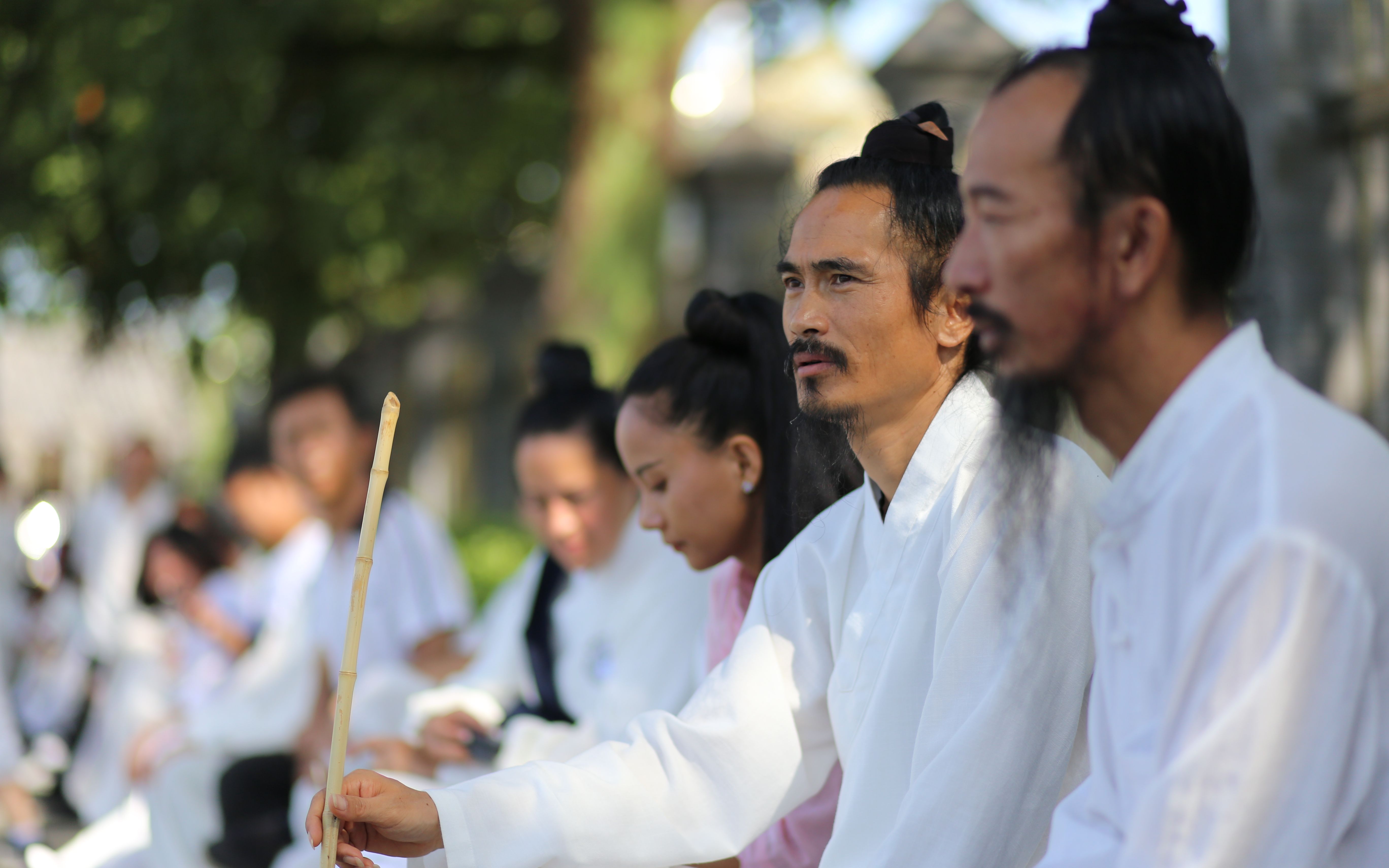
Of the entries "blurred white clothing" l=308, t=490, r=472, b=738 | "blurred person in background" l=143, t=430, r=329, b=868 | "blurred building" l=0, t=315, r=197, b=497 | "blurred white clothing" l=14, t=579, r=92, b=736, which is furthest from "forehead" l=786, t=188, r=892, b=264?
"blurred building" l=0, t=315, r=197, b=497

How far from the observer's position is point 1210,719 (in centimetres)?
119

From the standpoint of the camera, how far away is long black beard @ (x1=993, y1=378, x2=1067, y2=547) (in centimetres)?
144

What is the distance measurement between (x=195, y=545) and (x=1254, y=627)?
5.52m

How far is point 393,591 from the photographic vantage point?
495cm

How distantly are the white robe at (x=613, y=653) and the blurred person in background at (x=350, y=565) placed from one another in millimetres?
613

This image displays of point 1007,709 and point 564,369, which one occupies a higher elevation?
point 564,369

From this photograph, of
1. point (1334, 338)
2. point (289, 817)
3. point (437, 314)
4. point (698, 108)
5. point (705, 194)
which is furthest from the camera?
point (698, 108)

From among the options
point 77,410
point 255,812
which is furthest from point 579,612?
point 77,410

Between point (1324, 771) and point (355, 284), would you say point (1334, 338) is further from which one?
point (355, 284)

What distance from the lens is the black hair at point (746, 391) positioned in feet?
8.63

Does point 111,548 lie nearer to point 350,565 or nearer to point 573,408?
point 350,565

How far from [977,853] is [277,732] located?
3505mm

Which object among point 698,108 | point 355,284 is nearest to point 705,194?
point 355,284

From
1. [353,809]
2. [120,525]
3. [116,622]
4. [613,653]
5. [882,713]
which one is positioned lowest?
A: [116,622]
